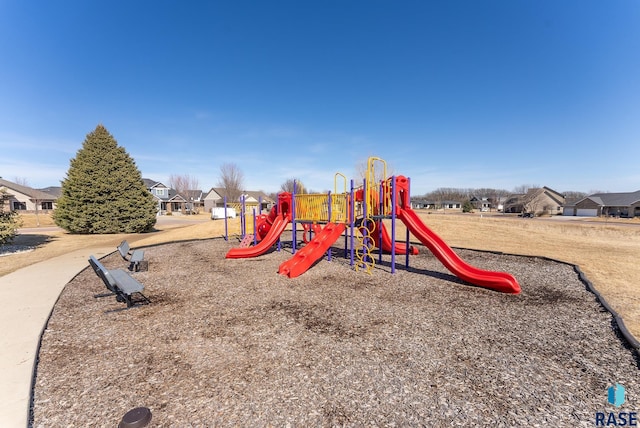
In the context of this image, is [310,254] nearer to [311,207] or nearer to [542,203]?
[311,207]

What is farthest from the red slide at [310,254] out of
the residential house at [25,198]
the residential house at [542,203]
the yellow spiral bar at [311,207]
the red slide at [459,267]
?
A: the residential house at [542,203]

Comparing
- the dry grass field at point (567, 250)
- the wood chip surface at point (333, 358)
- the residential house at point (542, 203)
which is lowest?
the wood chip surface at point (333, 358)

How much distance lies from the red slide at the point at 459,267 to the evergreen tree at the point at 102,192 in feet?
72.8

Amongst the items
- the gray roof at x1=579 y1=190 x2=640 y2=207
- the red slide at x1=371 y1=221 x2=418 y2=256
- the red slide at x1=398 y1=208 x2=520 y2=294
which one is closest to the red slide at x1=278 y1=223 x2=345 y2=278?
the red slide at x1=398 y1=208 x2=520 y2=294

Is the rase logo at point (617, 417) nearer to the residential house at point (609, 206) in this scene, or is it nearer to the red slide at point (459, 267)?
the red slide at point (459, 267)

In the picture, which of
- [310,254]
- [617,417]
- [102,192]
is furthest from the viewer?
[102,192]

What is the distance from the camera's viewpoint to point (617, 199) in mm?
58750

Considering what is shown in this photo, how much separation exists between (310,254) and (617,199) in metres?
78.1

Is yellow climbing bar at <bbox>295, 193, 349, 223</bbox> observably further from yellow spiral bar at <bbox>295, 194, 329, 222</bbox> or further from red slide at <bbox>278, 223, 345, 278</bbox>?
red slide at <bbox>278, 223, 345, 278</bbox>

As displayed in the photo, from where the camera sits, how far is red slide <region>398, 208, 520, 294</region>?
A: 7.35 metres

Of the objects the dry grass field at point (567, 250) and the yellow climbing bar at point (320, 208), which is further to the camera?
the yellow climbing bar at point (320, 208)

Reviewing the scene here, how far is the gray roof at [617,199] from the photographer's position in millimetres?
55506

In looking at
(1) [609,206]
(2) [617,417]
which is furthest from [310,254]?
(1) [609,206]

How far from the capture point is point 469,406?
10.6 feet
